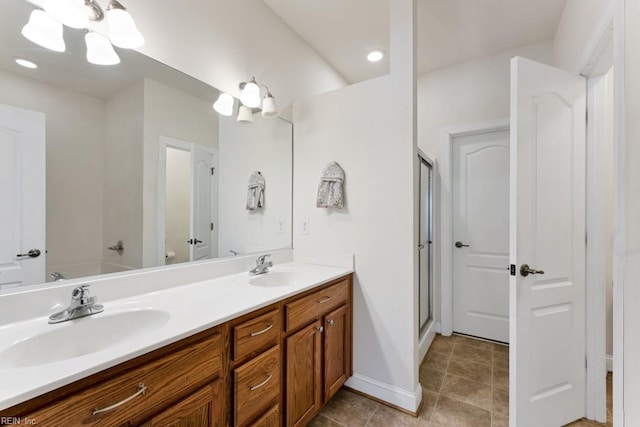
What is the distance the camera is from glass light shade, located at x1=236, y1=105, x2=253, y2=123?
183 cm

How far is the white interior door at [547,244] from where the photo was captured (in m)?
1.43

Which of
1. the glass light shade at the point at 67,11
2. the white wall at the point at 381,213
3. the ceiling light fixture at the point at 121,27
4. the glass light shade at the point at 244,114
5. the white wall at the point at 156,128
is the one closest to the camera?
the glass light shade at the point at 67,11

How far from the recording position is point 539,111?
149cm

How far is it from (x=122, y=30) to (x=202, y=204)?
35.3 inches

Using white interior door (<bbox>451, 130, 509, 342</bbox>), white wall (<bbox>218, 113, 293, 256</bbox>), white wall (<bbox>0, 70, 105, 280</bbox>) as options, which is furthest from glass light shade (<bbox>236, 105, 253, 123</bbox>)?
white interior door (<bbox>451, 130, 509, 342</bbox>)

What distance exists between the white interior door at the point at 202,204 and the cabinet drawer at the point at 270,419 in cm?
89

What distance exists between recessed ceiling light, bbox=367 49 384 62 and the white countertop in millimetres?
2161

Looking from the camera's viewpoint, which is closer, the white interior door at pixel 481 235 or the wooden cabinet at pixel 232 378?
the wooden cabinet at pixel 232 378

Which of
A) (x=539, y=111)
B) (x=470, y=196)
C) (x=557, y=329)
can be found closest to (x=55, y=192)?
(x=539, y=111)

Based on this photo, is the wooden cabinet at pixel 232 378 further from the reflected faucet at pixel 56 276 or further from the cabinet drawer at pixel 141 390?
the reflected faucet at pixel 56 276

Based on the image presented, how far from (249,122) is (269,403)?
66.7 inches

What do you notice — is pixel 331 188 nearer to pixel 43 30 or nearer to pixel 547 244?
pixel 547 244

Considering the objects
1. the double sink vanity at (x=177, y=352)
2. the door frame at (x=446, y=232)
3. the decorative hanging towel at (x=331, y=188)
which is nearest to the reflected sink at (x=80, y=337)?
the double sink vanity at (x=177, y=352)

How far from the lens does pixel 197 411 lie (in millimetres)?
917
